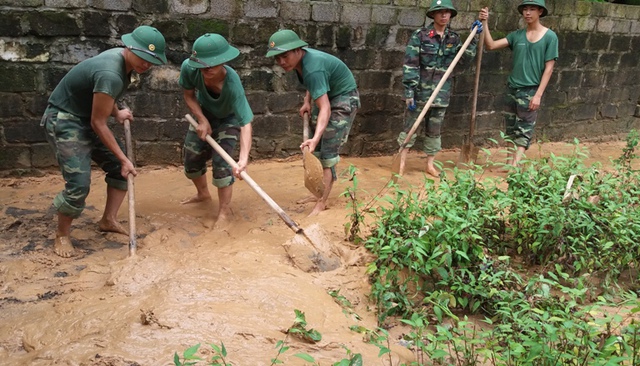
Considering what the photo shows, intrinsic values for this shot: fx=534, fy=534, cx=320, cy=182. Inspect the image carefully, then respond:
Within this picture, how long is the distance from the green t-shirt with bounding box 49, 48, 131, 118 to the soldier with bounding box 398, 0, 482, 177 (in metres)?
2.81

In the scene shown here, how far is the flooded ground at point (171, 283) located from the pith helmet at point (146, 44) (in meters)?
1.25

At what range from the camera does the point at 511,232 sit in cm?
370

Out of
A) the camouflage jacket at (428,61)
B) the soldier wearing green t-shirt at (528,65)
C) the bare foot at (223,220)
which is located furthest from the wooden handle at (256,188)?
the soldier wearing green t-shirt at (528,65)

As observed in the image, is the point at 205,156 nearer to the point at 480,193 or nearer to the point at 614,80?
the point at 480,193

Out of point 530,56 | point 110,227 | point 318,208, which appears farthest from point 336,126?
point 530,56

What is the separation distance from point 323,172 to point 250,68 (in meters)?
1.63

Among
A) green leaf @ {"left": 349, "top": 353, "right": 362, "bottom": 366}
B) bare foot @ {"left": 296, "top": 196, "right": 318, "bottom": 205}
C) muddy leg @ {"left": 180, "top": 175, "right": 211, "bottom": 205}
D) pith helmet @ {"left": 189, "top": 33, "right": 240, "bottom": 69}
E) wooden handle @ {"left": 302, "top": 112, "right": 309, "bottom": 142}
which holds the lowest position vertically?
bare foot @ {"left": 296, "top": 196, "right": 318, "bottom": 205}

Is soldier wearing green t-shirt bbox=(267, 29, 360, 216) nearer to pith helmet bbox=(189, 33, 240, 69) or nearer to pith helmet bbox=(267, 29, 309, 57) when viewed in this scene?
pith helmet bbox=(267, 29, 309, 57)

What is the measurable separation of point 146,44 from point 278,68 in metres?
2.15

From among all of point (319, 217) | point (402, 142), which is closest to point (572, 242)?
point (319, 217)

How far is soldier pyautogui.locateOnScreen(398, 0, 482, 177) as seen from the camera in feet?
17.1

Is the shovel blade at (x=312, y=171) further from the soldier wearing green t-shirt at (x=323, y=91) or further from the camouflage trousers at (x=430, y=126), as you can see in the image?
the camouflage trousers at (x=430, y=126)

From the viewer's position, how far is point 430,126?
18.2ft

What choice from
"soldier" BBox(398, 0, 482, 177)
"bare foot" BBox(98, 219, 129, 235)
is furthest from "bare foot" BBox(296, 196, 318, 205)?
"bare foot" BBox(98, 219, 129, 235)
